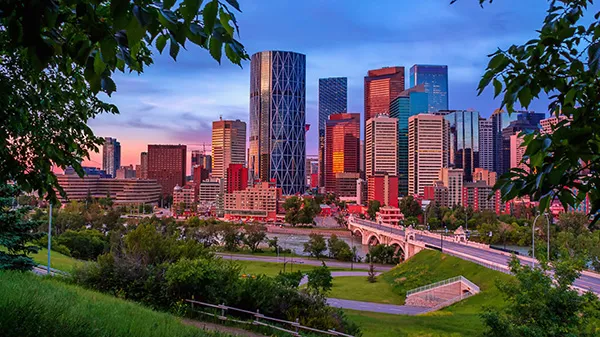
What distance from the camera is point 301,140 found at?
167 m

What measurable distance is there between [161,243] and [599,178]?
15.9 metres

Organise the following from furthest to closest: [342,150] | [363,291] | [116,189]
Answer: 1. [342,150]
2. [116,189]
3. [363,291]

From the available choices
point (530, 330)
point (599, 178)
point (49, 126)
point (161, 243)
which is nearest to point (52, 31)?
Answer: point (599, 178)

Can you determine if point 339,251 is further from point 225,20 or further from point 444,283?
point 225,20

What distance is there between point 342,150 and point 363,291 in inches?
6393

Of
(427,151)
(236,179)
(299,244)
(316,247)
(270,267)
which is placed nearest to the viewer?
(270,267)

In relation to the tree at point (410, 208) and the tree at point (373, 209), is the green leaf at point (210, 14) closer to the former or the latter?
the tree at point (410, 208)

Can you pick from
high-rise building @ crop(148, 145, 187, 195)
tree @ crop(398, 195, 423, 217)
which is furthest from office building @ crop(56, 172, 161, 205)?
tree @ crop(398, 195, 423, 217)

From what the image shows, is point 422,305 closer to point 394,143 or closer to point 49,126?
point 49,126

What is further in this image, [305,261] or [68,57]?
[305,261]

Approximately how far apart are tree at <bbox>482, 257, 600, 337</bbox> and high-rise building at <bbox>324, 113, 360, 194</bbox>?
172 m

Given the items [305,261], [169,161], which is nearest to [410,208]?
[305,261]

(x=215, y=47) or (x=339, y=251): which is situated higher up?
(x=215, y=47)

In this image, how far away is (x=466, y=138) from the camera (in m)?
179
